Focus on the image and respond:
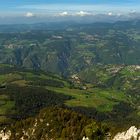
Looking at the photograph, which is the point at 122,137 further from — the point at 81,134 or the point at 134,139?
the point at 81,134

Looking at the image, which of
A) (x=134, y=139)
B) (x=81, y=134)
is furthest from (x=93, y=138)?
(x=134, y=139)

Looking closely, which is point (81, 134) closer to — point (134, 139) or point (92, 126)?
point (92, 126)

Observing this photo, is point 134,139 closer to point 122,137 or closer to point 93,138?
point 122,137

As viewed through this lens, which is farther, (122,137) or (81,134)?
(81,134)

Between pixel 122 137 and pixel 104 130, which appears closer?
pixel 122 137

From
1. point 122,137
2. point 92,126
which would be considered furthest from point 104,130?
point 122,137
